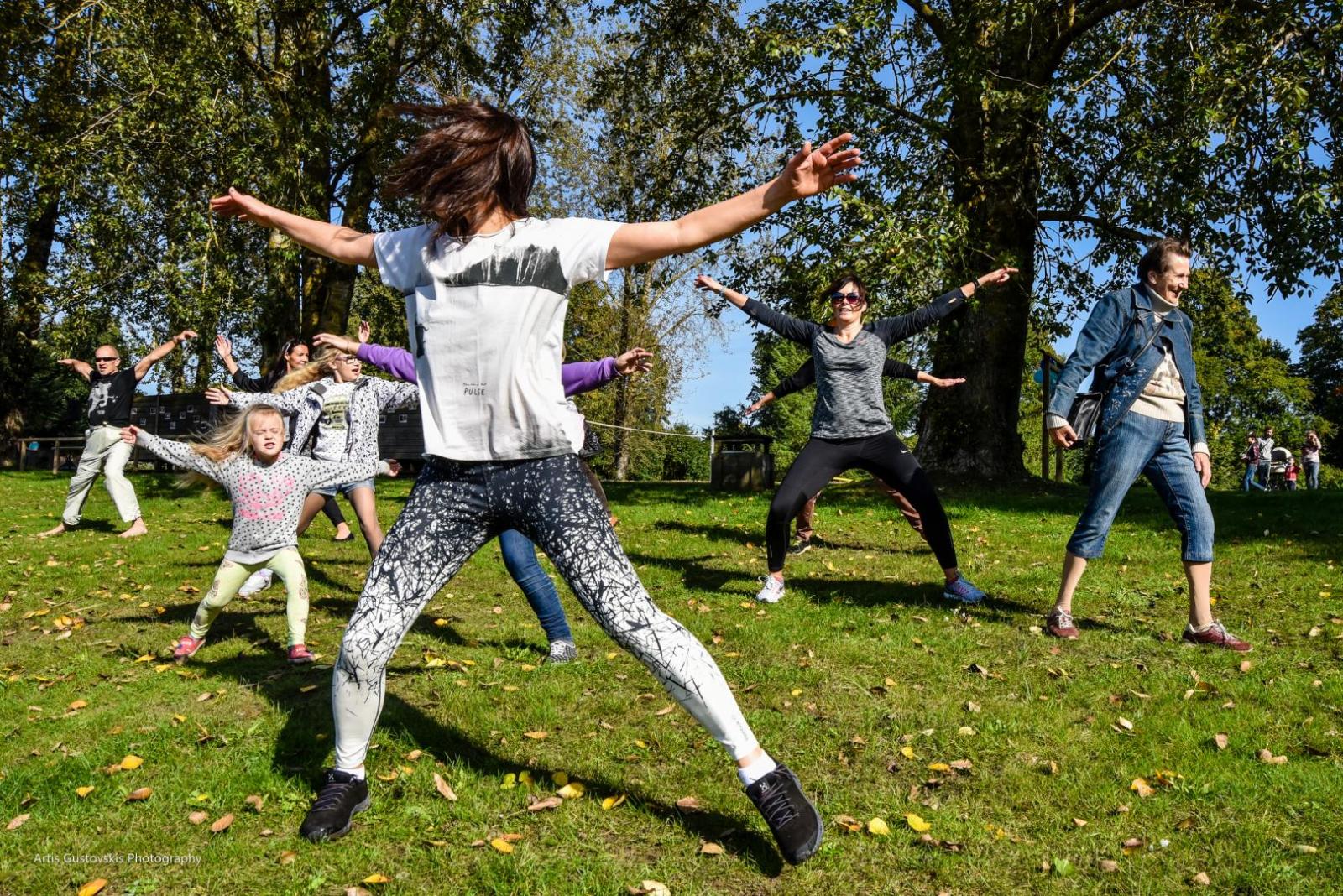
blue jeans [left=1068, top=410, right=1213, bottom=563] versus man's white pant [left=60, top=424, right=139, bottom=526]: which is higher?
blue jeans [left=1068, top=410, right=1213, bottom=563]

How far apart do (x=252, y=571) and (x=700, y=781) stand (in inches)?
133

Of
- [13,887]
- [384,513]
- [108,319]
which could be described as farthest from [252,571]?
[108,319]

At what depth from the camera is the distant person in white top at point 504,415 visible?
3.23 m

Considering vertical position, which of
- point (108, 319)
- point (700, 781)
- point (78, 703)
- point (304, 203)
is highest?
point (304, 203)

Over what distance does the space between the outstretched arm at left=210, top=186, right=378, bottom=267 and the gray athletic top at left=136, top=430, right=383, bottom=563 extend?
248cm

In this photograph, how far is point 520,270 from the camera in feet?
10.6

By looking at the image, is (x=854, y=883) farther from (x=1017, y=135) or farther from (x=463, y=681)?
(x=1017, y=135)

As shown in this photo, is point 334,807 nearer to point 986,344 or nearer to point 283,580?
point 283,580

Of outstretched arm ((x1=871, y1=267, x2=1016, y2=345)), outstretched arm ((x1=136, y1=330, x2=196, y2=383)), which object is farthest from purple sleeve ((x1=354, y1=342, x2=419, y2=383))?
outstretched arm ((x1=136, y1=330, x2=196, y2=383))

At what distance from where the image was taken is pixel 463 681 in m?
5.39

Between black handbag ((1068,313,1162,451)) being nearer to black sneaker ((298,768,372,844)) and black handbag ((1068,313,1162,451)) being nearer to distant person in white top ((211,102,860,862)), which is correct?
distant person in white top ((211,102,860,862))

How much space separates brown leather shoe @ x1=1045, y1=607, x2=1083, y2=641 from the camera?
6.13 m

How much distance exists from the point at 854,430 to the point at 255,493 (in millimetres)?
4188

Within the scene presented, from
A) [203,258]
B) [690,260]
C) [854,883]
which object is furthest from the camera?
[690,260]
